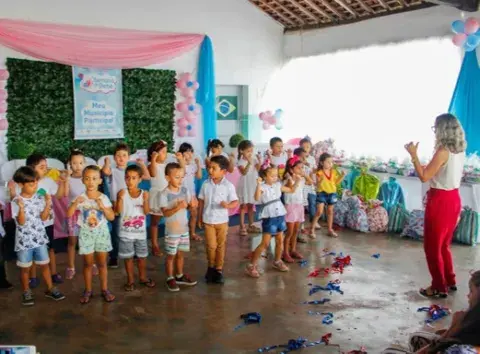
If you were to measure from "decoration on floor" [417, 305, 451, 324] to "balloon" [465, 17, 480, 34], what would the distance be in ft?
11.3

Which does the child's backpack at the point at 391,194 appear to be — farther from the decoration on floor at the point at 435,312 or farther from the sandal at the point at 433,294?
the decoration on floor at the point at 435,312

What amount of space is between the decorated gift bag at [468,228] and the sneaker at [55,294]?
4518mm

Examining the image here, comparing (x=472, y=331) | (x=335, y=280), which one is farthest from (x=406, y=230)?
(x=472, y=331)

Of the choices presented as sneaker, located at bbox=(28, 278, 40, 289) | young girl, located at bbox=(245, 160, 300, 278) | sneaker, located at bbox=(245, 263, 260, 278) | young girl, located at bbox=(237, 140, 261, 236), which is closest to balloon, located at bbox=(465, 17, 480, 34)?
young girl, located at bbox=(237, 140, 261, 236)

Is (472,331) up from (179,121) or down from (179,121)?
down

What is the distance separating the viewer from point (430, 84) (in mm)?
7160

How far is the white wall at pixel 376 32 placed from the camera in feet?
22.8

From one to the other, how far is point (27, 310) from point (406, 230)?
175 inches

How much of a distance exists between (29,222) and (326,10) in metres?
6.00

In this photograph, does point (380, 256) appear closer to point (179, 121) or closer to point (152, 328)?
point (152, 328)

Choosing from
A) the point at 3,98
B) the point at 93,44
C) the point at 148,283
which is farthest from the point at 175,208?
the point at 93,44

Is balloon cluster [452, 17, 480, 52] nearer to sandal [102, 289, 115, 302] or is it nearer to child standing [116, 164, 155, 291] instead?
child standing [116, 164, 155, 291]

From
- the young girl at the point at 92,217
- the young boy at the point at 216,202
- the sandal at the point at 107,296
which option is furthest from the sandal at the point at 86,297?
the young boy at the point at 216,202

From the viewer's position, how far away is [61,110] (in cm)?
674
